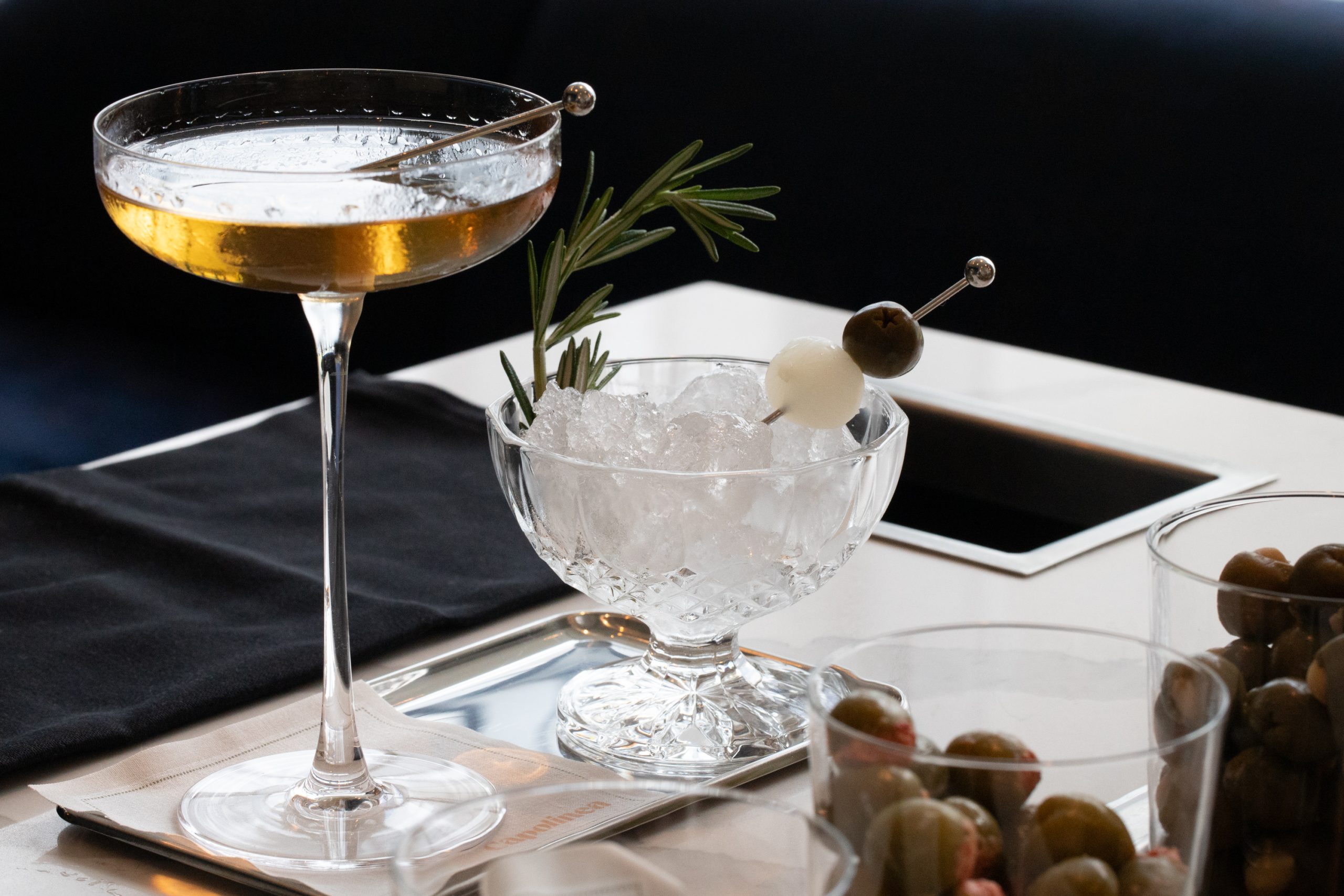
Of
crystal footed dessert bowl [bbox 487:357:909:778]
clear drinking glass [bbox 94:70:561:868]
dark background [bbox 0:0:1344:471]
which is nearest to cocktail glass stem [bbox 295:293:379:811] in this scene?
clear drinking glass [bbox 94:70:561:868]

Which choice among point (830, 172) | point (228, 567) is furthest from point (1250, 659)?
point (830, 172)

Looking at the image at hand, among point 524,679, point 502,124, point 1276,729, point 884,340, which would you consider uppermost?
point 502,124

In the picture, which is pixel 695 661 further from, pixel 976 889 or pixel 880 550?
pixel 976 889

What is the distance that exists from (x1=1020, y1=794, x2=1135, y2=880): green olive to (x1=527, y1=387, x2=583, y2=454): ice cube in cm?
38

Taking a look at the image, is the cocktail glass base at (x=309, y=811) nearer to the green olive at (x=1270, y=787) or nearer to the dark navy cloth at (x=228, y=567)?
the dark navy cloth at (x=228, y=567)

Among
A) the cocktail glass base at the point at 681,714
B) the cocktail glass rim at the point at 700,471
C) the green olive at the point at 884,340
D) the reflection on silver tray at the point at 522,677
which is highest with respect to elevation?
the green olive at the point at 884,340

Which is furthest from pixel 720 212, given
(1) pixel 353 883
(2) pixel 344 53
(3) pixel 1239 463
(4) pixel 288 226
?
(2) pixel 344 53

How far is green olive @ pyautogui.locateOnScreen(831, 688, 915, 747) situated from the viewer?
0.50 m

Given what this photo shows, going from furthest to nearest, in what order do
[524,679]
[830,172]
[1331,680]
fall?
[830,172] < [524,679] < [1331,680]

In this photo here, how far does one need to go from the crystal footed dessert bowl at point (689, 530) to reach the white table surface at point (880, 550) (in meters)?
0.07

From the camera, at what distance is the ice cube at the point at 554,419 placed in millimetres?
797

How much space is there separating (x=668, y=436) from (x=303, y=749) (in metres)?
0.25

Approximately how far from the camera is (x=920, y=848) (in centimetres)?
46

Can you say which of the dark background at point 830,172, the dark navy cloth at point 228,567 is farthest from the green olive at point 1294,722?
the dark background at point 830,172
